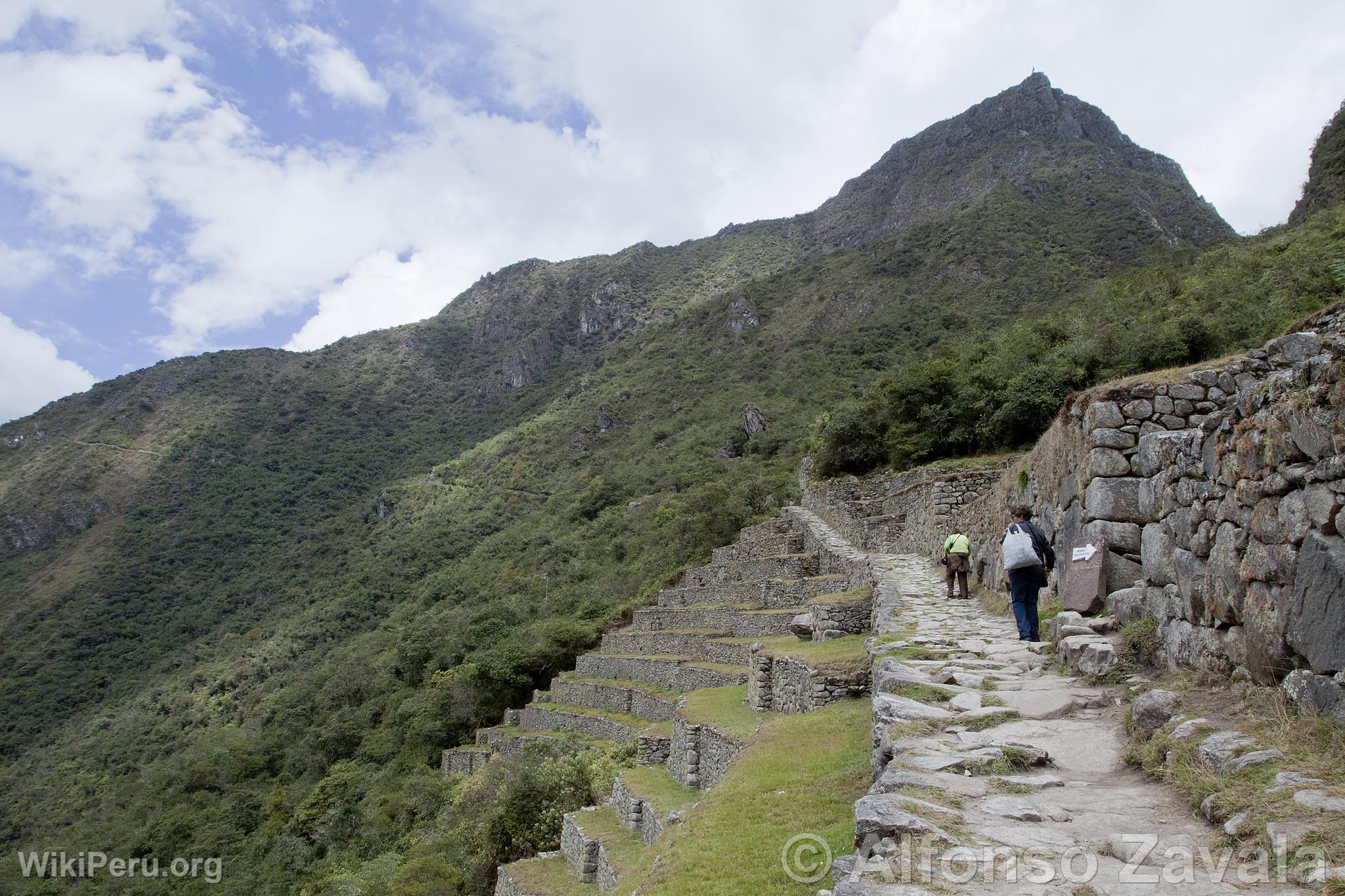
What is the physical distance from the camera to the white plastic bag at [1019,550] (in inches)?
258

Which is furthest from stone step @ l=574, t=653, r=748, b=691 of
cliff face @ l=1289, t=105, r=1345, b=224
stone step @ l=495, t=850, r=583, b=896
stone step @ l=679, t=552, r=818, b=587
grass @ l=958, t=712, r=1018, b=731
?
cliff face @ l=1289, t=105, r=1345, b=224

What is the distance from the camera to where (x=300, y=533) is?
8888 centimetres

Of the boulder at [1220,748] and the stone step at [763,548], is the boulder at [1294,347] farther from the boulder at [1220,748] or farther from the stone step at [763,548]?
the stone step at [763,548]

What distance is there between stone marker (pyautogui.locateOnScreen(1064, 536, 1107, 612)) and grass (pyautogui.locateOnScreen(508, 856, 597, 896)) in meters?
6.97

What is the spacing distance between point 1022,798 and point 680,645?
16.0m

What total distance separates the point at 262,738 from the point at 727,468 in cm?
3104

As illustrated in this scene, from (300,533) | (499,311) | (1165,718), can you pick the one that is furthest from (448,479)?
(1165,718)

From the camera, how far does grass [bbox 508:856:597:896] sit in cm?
974

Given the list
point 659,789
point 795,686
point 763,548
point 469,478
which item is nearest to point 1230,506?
point 795,686

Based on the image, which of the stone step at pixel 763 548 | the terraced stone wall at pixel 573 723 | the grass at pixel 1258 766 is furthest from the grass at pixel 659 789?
the stone step at pixel 763 548

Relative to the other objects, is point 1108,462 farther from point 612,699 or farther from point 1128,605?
point 612,699

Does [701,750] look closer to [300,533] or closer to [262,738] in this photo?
[262,738]

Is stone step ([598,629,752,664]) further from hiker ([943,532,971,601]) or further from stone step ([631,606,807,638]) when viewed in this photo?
hiker ([943,532,971,601])

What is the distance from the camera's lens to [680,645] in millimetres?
18609
